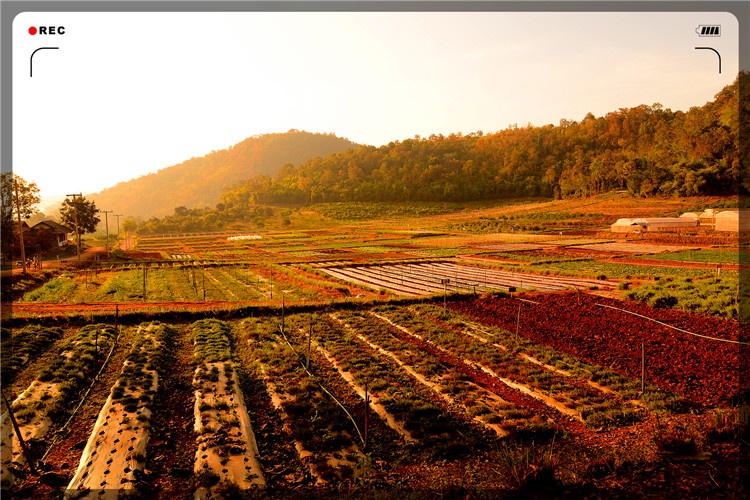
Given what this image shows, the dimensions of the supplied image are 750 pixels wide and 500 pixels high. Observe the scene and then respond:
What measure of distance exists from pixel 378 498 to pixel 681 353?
10.5 m

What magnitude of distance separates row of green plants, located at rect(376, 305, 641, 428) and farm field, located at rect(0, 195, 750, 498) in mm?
62

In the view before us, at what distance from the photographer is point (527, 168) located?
12612cm

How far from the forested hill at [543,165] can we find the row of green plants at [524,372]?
6859cm

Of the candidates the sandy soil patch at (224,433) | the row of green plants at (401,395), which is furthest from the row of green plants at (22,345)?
the row of green plants at (401,395)

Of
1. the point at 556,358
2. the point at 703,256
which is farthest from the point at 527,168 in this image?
the point at 556,358

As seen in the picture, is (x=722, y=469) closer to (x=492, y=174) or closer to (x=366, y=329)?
(x=366, y=329)

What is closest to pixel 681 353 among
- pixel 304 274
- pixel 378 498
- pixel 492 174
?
pixel 378 498

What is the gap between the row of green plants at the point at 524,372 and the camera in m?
8.16

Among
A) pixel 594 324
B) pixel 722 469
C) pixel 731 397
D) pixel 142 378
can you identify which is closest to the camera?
pixel 722 469

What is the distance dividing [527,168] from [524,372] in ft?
411

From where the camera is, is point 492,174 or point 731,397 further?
point 492,174

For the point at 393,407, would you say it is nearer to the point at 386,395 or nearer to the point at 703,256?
the point at 386,395

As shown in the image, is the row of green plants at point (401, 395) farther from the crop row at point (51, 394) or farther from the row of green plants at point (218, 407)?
the crop row at point (51, 394)

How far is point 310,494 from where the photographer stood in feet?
18.8
